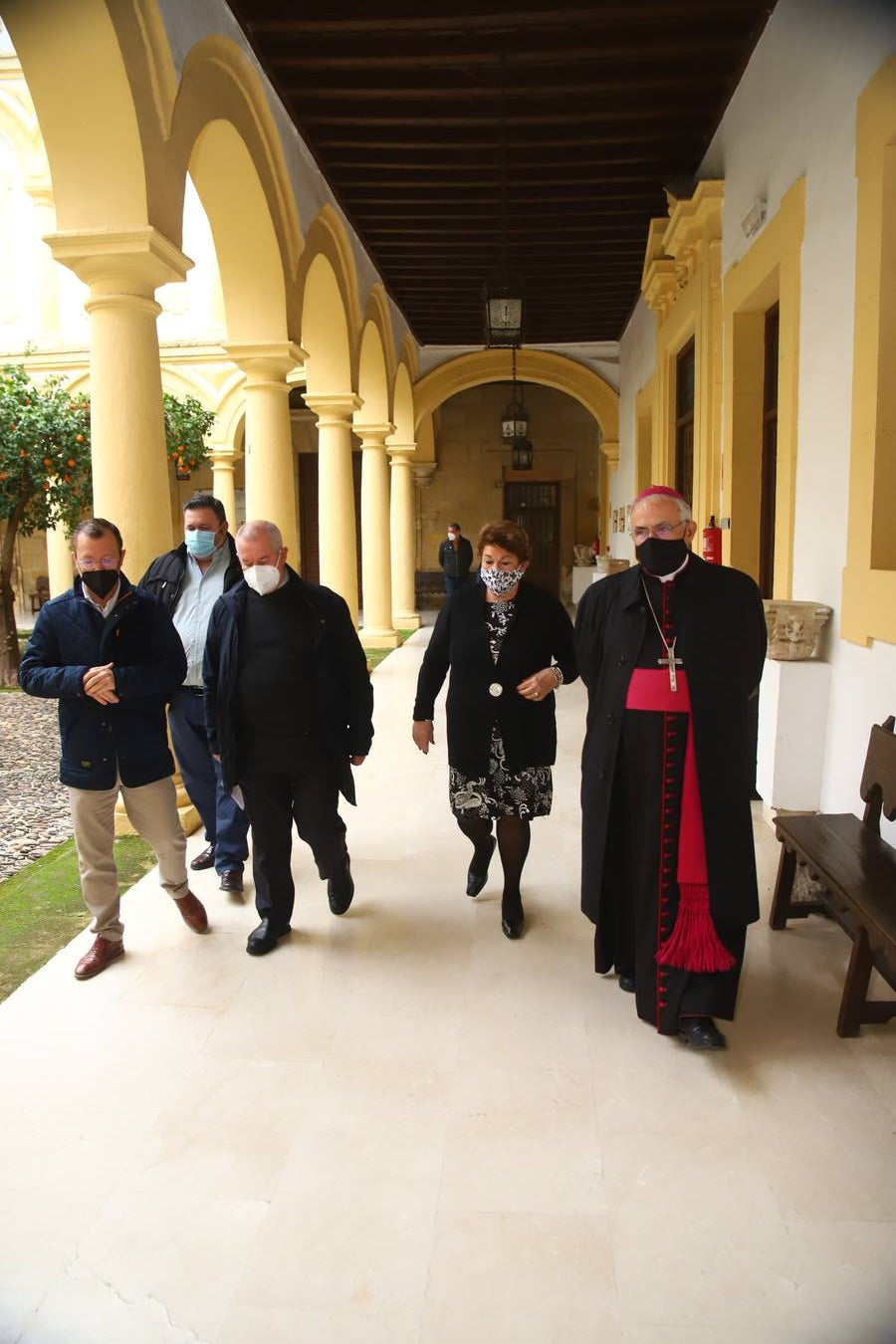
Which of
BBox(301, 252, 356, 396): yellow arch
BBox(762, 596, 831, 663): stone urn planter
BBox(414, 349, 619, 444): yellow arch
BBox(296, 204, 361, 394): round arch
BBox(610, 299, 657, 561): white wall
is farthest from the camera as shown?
BBox(414, 349, 619, 444): yellow arch

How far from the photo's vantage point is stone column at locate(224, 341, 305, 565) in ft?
22.3

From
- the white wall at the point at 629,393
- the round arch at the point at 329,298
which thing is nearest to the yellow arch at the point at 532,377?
the white wall at the point at 629,393

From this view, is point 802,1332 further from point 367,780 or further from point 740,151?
point 740,151

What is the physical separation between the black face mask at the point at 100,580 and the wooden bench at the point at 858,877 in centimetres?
256

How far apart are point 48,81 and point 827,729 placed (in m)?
4.48

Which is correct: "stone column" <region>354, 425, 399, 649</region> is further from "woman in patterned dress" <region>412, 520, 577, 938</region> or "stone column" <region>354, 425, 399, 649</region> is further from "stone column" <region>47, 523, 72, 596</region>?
"woman in patterned dress" <region>412, 520, 577, 938</region>

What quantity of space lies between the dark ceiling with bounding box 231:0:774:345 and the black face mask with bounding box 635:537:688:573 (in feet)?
12.3

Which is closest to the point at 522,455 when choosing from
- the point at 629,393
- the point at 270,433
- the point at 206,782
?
the point at 629,393

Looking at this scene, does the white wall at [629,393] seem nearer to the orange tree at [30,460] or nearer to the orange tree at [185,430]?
the orange tree at [185,430]

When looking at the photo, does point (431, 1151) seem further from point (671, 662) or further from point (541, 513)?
point (541, 513)

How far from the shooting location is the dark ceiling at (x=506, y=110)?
520cm

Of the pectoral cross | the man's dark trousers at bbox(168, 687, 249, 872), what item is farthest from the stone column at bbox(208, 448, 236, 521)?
the pectoral cross

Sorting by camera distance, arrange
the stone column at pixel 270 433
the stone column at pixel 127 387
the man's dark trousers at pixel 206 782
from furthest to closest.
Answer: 1. the stone column at pixel 270 433
2. the stone column at pixel 127 387
3. the man's dark trousers at pixel 206 782

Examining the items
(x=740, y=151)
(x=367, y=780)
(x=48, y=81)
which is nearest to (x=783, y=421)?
(x=740, y=151)
